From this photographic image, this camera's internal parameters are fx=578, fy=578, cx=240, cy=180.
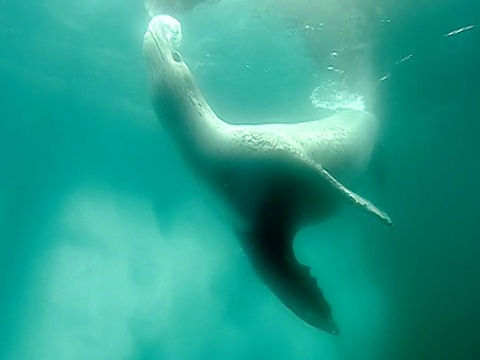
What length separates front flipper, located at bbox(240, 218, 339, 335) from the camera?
4.24 meters

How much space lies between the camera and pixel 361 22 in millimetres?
6621

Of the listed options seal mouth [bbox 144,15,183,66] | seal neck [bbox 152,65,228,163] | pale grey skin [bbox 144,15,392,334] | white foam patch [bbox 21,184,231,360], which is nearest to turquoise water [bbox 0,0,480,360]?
white foam patch [bbox 21,184,231,360]

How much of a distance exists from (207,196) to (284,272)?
0.96 meters

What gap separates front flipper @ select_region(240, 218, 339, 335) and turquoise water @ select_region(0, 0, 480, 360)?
1953mm

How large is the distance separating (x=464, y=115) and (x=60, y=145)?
7522mm

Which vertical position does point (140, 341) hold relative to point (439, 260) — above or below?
below

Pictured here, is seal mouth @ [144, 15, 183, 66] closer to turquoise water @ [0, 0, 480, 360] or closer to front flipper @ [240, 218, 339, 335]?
front flipper @ [240, 218, 339, 335]

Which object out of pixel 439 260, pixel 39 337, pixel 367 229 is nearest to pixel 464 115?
pixel 367 229

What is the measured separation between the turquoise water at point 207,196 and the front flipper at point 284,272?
1.95m

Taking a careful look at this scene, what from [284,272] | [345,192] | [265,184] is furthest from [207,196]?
[345,192]

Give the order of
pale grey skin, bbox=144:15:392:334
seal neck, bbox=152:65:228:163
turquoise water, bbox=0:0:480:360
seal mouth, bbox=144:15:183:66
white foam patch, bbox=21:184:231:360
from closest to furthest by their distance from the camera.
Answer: seal mouth, bbox=144:15:183:66 → seal neck, bbox=152:65:228:163 → pale grey skin, bbox=144:15:392:334 → turquoise water, bbox=0:0:480:360 → white foam patch, bbox=21:184:231:360

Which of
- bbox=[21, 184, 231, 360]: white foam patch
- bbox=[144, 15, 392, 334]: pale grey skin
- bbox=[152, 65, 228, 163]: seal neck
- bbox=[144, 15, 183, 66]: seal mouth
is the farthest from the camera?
bbox=[21, 184, 231, 360]: white foam patch

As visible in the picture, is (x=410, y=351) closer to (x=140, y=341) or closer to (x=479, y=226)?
(x=479, y=226)

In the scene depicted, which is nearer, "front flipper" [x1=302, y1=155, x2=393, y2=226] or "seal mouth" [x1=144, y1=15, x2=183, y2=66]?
"seal mouth" [x1=144, y1=15, x2=183, y2=66]
